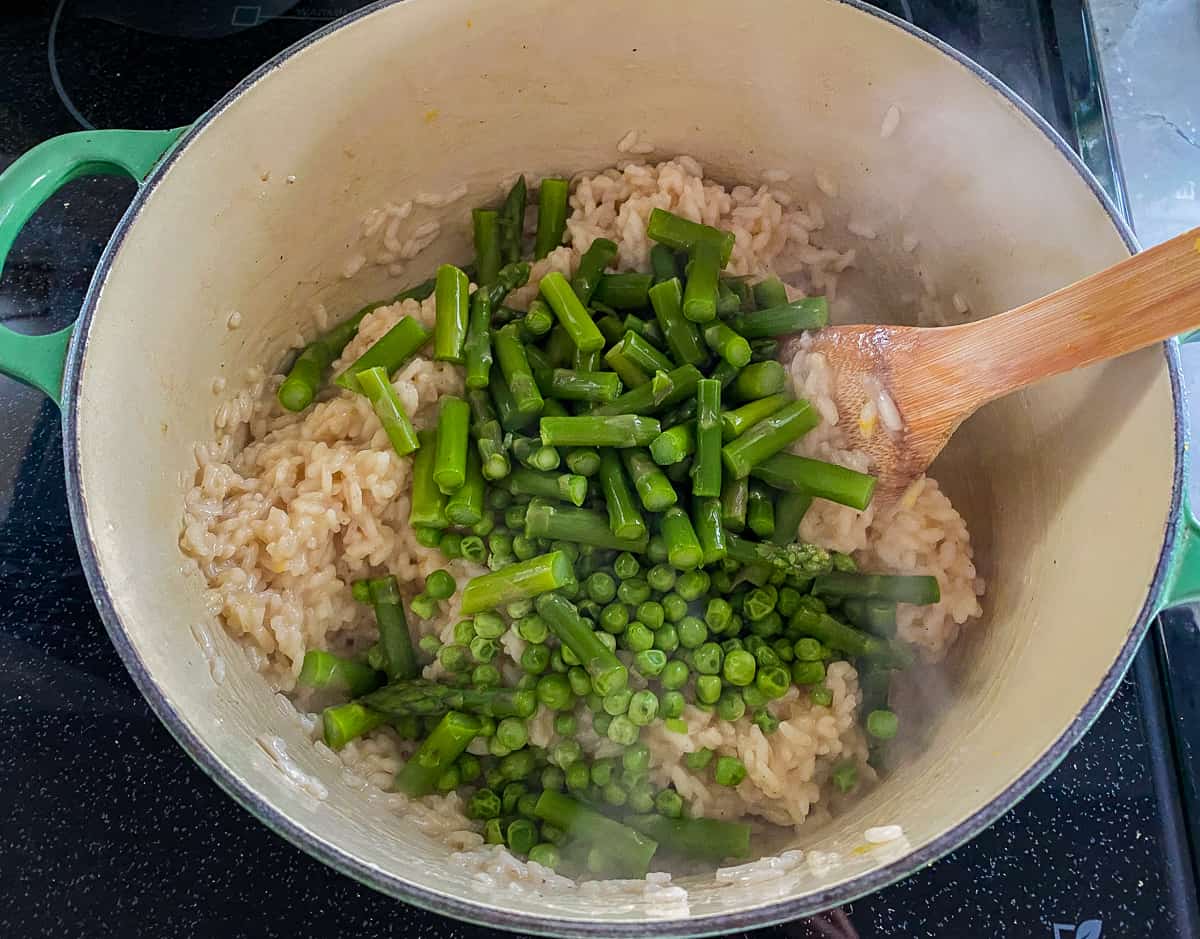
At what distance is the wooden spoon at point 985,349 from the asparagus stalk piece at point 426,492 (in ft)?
2.88

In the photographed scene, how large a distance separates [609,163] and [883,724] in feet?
4.96

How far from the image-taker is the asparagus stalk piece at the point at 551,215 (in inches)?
95.7

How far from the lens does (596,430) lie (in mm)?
2010

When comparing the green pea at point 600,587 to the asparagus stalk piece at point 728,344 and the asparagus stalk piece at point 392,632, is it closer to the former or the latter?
the asparagus stalk piece at point 392,632

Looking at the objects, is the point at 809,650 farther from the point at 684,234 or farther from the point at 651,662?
the point at 684,234

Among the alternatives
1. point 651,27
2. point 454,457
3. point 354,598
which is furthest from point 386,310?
point 651,27

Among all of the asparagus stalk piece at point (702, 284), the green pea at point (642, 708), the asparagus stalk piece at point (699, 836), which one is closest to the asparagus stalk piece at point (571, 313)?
the asparagus stalk piece at point (702, 284)

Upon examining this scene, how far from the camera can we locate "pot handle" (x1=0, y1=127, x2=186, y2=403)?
1699mm

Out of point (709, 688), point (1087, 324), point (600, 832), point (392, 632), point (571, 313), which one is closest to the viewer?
point (1087, 324)

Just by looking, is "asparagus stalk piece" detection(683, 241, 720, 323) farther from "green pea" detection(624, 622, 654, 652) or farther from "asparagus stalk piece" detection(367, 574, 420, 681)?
"asparagus stalk piece" detection(367, 574, 420, 681)

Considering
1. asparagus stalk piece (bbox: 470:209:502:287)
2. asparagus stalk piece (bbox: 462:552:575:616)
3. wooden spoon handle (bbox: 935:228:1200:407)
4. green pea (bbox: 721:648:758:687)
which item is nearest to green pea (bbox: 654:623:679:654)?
green pea (bbox: 721:648:758:687)

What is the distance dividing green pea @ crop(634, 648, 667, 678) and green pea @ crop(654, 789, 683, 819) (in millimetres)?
238

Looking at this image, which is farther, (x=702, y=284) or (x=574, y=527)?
(x=702, y=284)

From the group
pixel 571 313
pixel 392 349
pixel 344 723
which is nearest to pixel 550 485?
pixel 571 313
